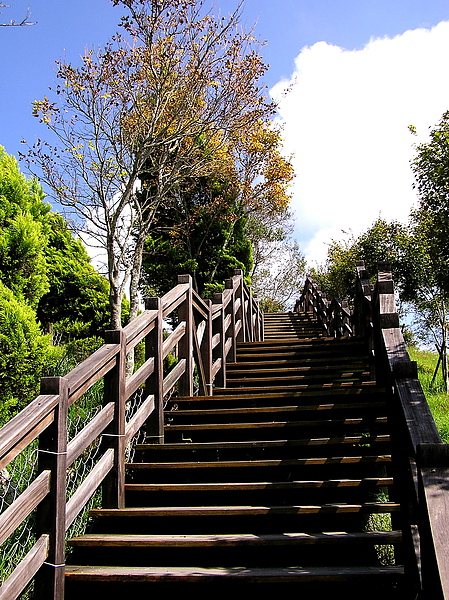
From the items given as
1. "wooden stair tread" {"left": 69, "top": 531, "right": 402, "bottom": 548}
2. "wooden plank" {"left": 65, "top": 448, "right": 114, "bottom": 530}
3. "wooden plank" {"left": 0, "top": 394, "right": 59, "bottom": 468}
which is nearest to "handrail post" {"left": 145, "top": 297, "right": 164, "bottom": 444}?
"wooden plank" {"left": 65, "top": 448, "right": 114, "bottom": 530}

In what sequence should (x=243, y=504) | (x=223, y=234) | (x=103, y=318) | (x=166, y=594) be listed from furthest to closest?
(x=223, y=234) < (x=103, y=318) < (x=243, y=504) < (x=166, y=594)

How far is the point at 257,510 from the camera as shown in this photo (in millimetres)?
3332

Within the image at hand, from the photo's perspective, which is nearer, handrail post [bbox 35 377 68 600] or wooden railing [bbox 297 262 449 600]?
wooden railing [bbox 297 262 449 600]

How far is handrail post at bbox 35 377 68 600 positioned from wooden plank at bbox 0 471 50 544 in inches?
2.2

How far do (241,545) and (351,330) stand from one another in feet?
19.1

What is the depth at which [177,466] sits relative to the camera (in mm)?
3965

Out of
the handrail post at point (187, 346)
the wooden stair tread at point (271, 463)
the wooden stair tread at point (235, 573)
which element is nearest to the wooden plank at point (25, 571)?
the wooden stair tread at point (235, 573)

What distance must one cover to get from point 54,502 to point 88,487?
444 mm

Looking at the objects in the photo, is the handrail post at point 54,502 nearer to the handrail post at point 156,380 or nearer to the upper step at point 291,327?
the handrail post at point 156,380

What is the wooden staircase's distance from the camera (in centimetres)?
288

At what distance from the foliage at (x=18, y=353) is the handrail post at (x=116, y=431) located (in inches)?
102

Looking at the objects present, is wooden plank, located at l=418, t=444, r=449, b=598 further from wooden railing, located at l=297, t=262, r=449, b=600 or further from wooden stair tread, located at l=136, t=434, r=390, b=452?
wooden stair tread, located at l=136, t=434, r=390, b=452

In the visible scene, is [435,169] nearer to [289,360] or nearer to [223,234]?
[289,360]

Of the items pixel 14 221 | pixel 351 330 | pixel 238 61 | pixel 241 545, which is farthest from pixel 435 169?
pixel 241 545
